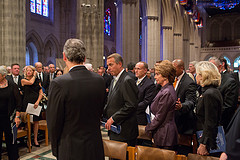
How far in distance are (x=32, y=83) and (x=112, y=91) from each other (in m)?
2.76

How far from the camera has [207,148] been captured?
2607 mm

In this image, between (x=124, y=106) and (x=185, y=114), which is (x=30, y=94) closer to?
(x=124, y=106)

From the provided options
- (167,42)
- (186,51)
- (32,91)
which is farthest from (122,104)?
(186,51)

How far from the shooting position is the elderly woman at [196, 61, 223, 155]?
260 centimetres

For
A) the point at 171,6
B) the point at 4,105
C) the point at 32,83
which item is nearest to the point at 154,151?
the point at 4,105

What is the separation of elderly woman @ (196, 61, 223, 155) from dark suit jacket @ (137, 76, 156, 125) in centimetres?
147

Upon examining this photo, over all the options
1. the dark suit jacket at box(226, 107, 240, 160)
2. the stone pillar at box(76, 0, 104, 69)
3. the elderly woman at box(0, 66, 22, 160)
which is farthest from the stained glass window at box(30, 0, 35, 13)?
the dark suit jacket at box(226, 107, 240, 160)

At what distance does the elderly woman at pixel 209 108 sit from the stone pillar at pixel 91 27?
8088 millimetres

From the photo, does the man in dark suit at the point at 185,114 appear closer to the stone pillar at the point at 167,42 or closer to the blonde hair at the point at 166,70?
the blonde hair at the point at 166,70

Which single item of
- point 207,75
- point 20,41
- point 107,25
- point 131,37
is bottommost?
point 207,75

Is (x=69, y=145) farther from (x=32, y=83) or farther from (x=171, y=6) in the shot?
(x=171, y=6)

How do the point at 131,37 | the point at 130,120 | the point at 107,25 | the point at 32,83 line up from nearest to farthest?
1. the point at 130,120
2. the point at 32,83
3. the point at 131,37
4. the point at 107,25

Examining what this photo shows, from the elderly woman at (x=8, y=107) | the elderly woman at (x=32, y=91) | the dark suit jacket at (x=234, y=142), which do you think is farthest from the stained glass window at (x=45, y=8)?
the dark suit jacket at (x=234, y=142)

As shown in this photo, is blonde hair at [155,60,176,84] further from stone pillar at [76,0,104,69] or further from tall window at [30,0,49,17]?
tall window at [30,0,49,17]
